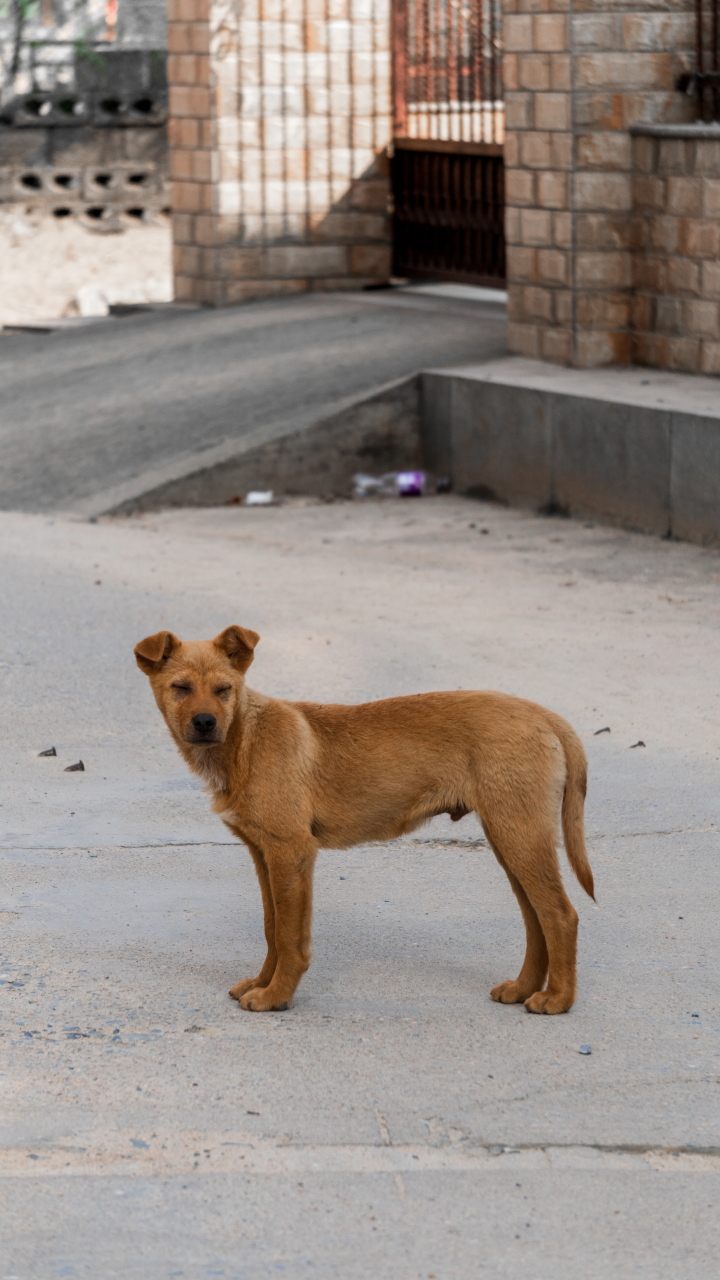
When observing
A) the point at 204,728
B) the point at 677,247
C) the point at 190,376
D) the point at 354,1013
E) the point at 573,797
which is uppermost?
the point at 677,247

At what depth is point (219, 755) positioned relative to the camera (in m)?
3.85

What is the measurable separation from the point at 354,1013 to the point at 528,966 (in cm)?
44

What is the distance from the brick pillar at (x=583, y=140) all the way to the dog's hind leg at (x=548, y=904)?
7892mm

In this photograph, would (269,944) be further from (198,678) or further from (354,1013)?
(198,678)

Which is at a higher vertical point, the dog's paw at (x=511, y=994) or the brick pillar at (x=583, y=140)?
the brick pillar at (x=583, y=140)

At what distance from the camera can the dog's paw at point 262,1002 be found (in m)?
3.86

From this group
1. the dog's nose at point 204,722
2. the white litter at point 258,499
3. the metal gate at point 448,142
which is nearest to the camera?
the dog's nose at point 204,722

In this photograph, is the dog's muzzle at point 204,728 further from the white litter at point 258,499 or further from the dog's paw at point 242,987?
the white litter at point 258,499

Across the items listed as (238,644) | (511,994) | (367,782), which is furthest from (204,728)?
(511,994)

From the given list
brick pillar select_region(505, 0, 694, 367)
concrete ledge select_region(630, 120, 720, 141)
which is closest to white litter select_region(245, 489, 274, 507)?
brick pillar select_region(505, 0, 694, 367)

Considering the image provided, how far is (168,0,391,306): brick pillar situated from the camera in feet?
49.2

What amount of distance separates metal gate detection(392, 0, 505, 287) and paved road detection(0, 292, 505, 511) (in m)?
0.66

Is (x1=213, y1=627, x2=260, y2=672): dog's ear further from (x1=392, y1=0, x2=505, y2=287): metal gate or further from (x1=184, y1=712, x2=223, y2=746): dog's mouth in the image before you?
(x1=392, y1=0, x2=505, y2=287): metal gate

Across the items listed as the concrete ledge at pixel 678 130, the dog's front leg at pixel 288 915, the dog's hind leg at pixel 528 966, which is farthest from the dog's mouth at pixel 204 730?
the concrete ledge at pixel 678 130
